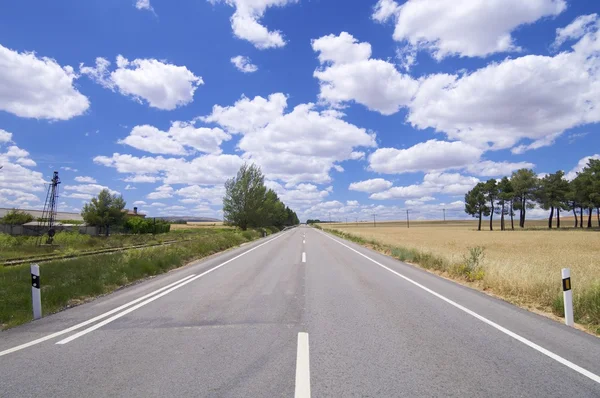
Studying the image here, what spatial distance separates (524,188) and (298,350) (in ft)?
300

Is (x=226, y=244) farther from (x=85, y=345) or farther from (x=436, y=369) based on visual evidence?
(x=436, y=369)

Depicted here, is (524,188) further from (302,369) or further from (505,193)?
(302,369)

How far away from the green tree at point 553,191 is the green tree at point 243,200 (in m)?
62.2

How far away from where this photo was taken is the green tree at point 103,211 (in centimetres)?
6266

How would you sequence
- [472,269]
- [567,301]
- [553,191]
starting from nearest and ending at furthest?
1. [567,301]
2. [472,269]
3. [553,191]

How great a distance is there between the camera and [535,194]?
263ft

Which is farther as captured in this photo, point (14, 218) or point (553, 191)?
point (553, 191)

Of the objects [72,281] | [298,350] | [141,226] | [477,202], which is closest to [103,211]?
[141,226]

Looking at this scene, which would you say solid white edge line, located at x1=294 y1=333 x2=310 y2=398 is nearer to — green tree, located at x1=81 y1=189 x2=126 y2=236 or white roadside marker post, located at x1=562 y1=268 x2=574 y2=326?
white roadside marker post, located at x1=562 y1=268 x2=574 y2=326

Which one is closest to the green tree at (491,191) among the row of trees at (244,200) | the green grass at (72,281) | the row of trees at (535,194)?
the row of trees at (535,194)

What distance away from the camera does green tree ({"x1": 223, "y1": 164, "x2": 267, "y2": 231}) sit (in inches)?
2255

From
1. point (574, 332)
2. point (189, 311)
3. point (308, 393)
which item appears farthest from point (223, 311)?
point (574, 332)

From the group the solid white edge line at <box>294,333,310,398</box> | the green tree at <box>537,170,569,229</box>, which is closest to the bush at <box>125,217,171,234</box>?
the solid white edge line at <box>294,333,310,398</box>

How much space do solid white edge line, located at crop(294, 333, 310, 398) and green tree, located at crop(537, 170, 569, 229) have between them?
87.7 m
